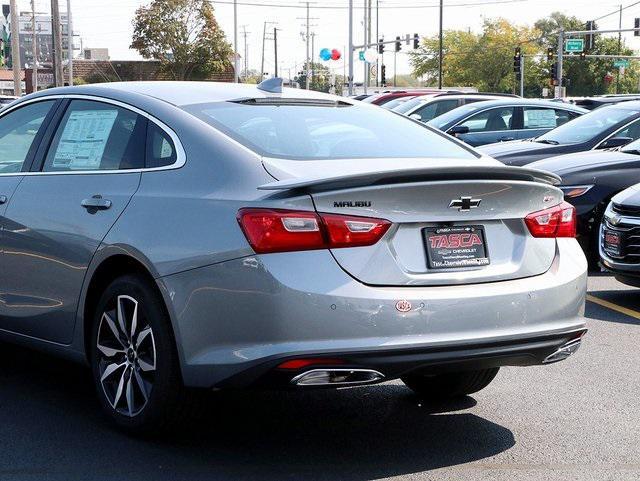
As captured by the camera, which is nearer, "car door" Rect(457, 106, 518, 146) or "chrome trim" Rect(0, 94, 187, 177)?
"chrome trim" Rect(0, 94, 187, 177)

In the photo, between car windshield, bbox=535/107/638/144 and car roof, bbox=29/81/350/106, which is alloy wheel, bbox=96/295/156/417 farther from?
car windshield, bbox=535/107/638/144

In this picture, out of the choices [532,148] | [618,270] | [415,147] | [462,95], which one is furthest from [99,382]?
[462,95]

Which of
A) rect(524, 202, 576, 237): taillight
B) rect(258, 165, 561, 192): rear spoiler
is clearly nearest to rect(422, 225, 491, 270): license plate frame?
rect(258, 165, 561, 192): rear spoiler

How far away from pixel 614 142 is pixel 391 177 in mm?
8809

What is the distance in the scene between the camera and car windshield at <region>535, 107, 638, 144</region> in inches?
521

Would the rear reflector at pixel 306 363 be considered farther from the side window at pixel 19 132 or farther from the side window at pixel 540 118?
the side window at pixel 540 118

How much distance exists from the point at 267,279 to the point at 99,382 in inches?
50.3

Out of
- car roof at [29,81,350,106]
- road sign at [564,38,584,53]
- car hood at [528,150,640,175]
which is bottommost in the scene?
car hood at [528,150,640,175]

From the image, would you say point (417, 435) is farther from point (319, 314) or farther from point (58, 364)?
point (58, 364)

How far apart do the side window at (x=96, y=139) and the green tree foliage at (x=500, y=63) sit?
9413cm

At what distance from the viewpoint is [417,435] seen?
538cm

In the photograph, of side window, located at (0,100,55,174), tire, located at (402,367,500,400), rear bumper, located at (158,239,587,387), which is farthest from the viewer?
side window, located at (0,100,55,174)

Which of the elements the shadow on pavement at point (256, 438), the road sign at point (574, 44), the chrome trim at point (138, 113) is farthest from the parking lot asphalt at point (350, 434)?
the road sign at point (574, 44)

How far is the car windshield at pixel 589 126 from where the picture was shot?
43.4 ft
